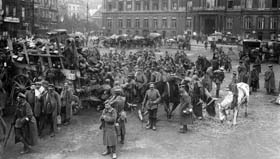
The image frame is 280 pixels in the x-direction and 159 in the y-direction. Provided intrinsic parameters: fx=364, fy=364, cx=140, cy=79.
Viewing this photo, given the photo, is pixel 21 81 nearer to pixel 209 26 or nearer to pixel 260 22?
pixel 260 22

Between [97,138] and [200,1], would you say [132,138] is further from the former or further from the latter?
[200,1]

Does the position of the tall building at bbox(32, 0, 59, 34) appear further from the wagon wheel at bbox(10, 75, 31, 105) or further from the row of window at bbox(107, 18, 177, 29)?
the wagon wheel at bbox(10, 75, 31, 105)

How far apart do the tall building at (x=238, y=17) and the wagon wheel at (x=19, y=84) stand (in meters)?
47.4

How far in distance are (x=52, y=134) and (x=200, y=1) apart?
5262 centimetres

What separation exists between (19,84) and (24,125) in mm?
3992

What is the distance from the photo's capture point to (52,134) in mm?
10750

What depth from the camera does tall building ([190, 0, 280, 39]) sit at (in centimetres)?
5525

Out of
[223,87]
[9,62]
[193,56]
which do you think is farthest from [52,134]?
[193,56]

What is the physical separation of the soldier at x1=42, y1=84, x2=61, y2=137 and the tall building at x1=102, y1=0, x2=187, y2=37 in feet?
175

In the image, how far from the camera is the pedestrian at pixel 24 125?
918cm

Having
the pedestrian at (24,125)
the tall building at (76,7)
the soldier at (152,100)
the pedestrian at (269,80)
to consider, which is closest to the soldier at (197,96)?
the soldier at (152,100)

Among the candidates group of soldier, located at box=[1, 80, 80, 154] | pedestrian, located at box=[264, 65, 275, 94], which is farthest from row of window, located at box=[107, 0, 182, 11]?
group of soldier, located at box=[1, 80, 80, 154]

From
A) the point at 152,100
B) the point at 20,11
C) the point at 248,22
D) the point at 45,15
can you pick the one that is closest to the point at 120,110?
the point at 152,100

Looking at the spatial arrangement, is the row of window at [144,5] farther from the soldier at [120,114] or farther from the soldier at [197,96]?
the soldier at [120,114]
